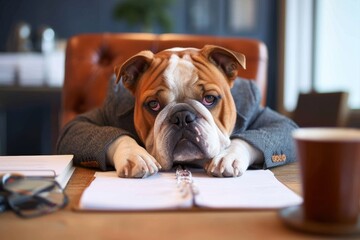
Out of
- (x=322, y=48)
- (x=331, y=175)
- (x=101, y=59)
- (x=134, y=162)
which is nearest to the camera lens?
(x=331, y=175)

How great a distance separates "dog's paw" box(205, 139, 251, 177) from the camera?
95cm

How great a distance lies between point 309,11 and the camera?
3689 millimetres

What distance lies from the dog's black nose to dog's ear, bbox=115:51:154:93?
0.17 metres

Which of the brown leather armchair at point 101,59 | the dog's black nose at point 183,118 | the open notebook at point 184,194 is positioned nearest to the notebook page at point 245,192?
the open notebook at point 184,194

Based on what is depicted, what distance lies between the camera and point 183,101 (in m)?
1.07

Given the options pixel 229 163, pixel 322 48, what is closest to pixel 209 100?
pixel 229 163

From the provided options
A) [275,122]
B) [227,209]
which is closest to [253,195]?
[227,209]

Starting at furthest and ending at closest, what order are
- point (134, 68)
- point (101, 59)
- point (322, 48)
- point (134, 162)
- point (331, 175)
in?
point (322, 48)
point (101, 59)
point (134, 68)
point (134, 162)
point (331, 175)

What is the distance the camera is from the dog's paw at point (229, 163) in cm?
95

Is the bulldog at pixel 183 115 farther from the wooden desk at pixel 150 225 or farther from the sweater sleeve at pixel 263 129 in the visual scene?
the wooden desk at pixel 150 225

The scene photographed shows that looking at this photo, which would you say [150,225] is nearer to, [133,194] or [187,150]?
[133,194]

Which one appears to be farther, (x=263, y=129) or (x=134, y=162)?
(x=263, y=129)

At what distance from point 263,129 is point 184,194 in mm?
498

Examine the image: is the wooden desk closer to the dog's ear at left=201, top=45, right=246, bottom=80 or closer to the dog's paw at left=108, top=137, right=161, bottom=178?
the dog's paw at left=108, top=137, right=161, bottom=178
